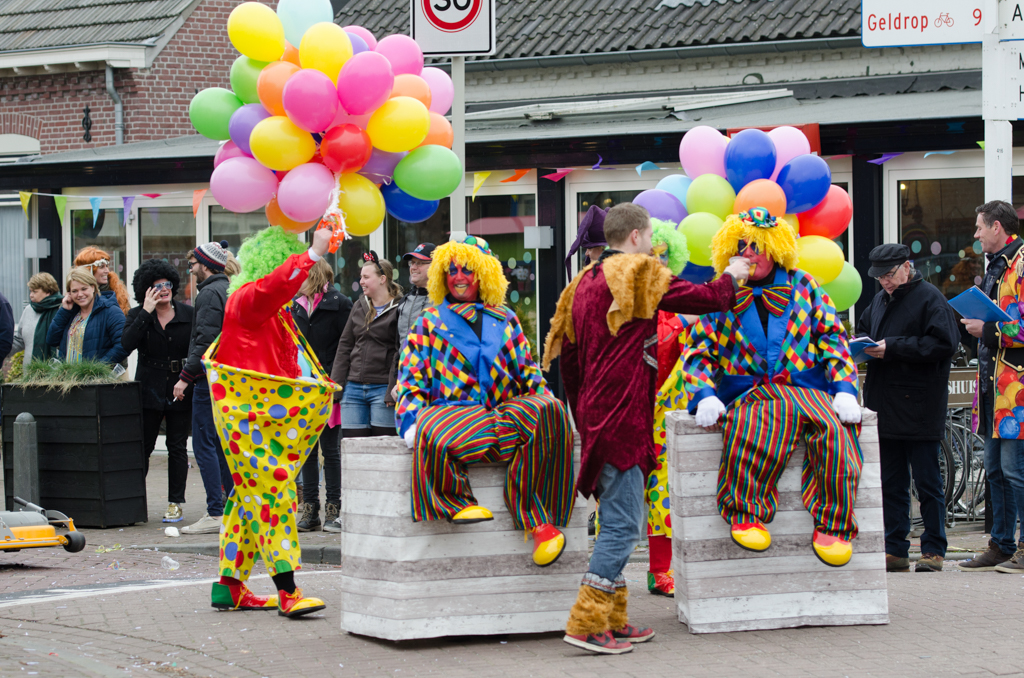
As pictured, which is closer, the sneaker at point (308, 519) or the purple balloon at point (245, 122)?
the purple balloon at point (245, 122)

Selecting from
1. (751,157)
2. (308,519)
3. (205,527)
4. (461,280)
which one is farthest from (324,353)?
(751,157)

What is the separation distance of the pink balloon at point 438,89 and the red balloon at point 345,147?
0.64 meters

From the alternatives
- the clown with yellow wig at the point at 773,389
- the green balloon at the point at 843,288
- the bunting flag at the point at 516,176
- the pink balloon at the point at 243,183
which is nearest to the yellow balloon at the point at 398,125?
the pink balloon at the point at 243,183

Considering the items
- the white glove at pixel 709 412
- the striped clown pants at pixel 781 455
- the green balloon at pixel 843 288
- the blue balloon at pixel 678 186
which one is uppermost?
the blue balloon at pixel 678 186

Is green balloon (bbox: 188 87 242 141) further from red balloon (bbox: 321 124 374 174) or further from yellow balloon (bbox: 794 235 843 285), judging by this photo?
yellow balloon (bbox: 794 235 843 285)

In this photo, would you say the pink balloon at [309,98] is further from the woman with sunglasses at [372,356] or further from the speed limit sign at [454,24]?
the woman with sunglasses at [372,356]

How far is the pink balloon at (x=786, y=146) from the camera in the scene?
6281 mm

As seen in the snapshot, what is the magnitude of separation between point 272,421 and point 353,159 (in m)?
1.28

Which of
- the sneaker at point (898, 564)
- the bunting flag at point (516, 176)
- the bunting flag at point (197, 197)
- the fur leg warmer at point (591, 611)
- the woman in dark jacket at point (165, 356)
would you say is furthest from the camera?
the bunting flag at point (197, 197)

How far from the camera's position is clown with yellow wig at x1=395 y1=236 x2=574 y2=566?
514 centimetres

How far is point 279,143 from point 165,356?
3931 millimetres

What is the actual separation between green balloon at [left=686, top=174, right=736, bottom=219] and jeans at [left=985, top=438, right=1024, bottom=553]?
2.24 metres

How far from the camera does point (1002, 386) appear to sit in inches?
275

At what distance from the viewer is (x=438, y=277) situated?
17.7ft
